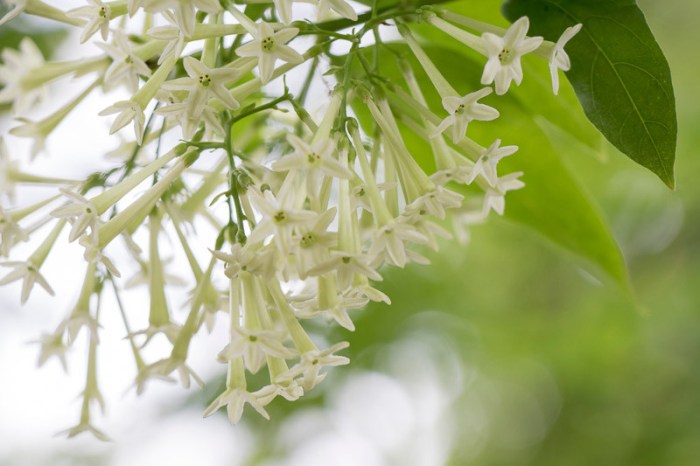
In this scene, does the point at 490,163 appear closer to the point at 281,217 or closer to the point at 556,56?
the point at 556,56

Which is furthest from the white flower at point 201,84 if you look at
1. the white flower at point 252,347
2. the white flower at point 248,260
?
the white flower at point 252,347

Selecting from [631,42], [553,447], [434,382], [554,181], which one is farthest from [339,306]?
[553,447]

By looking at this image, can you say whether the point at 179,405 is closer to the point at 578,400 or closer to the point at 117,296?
the point at 578,400

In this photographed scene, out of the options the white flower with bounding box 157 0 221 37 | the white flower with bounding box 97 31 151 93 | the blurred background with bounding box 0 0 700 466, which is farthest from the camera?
the blurred background with bounding box 0 0 700 466

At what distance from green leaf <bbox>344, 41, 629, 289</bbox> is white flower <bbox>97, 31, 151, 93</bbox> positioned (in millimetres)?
509

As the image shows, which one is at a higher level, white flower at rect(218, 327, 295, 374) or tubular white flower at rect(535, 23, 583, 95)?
tubular white flower at rect(535, 23, 583, 95)

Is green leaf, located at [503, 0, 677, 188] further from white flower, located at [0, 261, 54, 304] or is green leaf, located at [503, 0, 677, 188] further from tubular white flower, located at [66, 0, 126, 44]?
white flower, located at [0, 261, 54, 304]

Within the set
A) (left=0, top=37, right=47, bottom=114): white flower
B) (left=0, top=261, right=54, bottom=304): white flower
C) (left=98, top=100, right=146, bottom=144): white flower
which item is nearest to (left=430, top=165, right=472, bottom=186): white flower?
(left=98, top=100, right=146, bottom=144): white flower

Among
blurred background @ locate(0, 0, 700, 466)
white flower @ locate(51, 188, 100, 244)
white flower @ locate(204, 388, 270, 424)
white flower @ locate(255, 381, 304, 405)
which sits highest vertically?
white flower @ locate(51, 188, 100, 244)

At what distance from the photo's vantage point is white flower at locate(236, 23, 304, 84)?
99cm

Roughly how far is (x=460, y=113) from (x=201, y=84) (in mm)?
336

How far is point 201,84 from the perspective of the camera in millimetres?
1004

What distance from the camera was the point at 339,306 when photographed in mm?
1078

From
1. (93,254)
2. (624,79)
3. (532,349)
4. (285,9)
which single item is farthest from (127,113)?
(532,349)
